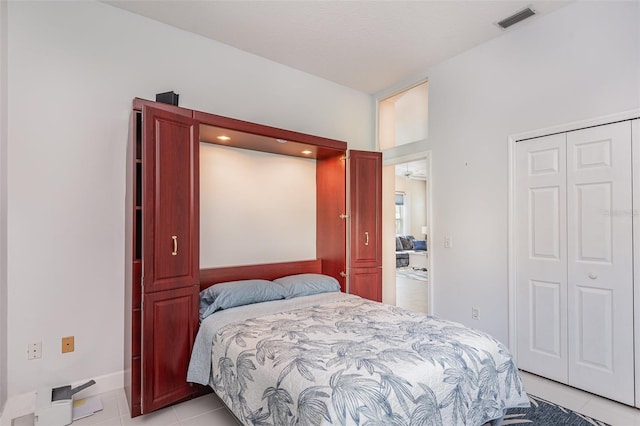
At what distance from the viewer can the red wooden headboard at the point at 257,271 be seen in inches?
115

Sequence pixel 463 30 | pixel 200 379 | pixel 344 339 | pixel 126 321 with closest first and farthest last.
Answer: pixel 344 339 → pixel 200 379 → pixel 126 321 → pixel 463 30

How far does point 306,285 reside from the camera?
3.00 metres

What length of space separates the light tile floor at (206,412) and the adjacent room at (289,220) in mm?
18

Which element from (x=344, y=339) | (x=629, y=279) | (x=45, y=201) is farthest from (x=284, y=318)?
(x=629, y=279)

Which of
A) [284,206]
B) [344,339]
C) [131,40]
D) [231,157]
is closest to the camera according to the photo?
[344,339]

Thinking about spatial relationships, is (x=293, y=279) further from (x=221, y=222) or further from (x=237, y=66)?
(x=237, y=66)

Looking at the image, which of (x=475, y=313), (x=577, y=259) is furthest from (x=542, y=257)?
(x=475, y=313)

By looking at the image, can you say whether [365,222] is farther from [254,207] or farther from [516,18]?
[516,18]

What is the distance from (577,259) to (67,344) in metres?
3.92

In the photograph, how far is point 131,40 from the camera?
106 inches

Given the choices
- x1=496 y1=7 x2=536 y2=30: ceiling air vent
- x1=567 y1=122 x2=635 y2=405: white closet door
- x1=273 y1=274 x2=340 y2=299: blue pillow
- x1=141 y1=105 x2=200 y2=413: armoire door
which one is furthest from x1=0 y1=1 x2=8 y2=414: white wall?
x1=567 y1=122 x2=635 y2=405: white closet door

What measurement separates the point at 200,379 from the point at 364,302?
1.37 meters

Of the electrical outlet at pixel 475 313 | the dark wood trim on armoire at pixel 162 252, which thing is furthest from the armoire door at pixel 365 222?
the dark wood trim on armoire at pixel 162 252

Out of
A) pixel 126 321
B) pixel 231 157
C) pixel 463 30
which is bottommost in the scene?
pixel 126 321
